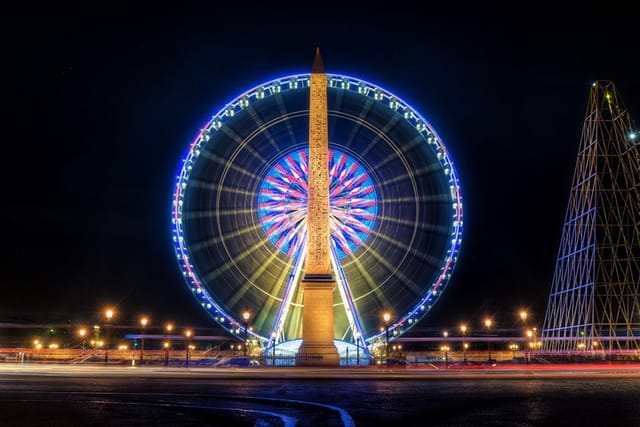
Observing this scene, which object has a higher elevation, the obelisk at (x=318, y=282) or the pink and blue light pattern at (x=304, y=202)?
the pink and blue light pattern at (x=304, y=202)

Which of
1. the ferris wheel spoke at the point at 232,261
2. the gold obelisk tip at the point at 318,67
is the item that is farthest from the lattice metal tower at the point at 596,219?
the ferris wheel spoke at the point at 232,261

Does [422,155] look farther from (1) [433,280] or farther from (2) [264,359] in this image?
(2) [264,359]

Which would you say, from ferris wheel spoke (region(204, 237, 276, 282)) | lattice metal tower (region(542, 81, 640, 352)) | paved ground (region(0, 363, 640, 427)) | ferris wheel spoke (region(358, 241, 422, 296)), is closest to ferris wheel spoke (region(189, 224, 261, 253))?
ferris wheel spoke (region(204, 237, 276, 282))

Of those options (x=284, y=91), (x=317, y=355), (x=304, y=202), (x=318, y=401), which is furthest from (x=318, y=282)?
(x=318, y=401)

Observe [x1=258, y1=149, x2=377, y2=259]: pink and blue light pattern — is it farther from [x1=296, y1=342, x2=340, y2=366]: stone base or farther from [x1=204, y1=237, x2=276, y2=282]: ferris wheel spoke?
[x1=296, y1=342, x2=340, y2=366]: stone base

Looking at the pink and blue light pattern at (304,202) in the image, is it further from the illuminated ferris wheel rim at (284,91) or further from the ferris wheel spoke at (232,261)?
the illuminated ferris wheel rim at (284,91)

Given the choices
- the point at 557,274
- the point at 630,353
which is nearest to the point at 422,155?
the point at 557,274
